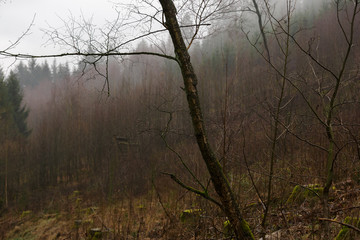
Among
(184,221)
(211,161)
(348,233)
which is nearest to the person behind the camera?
(211,161)

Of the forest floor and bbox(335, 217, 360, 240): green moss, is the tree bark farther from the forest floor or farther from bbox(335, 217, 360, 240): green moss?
bbox(335, 217, 360, 240): green moss

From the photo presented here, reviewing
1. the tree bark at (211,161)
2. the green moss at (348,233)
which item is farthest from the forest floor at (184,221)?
the tree bark at (211,161)

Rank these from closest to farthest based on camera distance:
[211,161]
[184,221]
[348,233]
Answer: [211,161], [348,233], [184,221]

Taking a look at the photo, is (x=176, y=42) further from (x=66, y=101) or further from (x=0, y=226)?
(x=66, y=101)

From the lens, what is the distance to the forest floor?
100 inches

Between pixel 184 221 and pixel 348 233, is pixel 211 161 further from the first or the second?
pixel 184 221

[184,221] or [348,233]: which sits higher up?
[348,233]

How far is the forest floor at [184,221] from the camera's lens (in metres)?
2.55

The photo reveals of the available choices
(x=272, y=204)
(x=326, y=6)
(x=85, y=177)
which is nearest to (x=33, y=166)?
(x=85, y=177)

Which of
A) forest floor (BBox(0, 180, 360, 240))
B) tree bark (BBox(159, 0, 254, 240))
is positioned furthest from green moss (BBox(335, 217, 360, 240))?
tree bark (BBox(159, 0, 254, 240))

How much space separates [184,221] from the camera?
4.07m

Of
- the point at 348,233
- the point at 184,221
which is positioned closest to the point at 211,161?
the point at 348,233

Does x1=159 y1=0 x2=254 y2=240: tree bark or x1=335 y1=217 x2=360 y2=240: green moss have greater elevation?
x1=159 y1=0 x2=254 y2=240: tree bark

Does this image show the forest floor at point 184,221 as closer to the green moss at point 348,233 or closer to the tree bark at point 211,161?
the green moss at point 348,233
